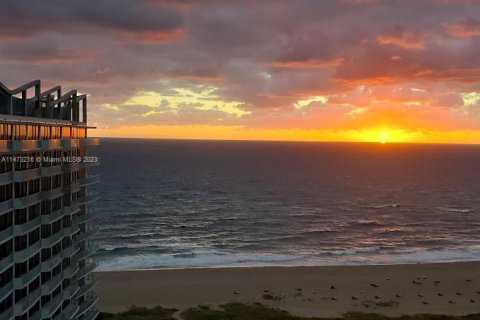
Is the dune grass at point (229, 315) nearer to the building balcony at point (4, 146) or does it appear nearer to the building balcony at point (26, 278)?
the building balcony at point (26, 278)

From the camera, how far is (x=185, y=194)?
15000cm

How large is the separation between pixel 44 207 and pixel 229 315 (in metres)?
24.7

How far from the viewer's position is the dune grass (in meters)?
48.8

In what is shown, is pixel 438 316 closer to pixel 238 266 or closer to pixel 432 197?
pixel 238 266

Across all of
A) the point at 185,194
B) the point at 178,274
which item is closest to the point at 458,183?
the point at 185,194

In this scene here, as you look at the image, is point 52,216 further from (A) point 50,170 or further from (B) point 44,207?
(A) point 50,170

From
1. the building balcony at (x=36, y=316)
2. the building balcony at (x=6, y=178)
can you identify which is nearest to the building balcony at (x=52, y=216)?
the building balcony at (x=6, y=178)

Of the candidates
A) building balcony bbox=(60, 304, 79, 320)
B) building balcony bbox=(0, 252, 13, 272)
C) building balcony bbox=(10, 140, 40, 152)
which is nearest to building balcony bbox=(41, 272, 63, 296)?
building balcony bbox=(60, 304, 79, 320)

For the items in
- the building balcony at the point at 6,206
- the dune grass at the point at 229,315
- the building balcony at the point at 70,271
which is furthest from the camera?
the dune grass at the point at 229,315

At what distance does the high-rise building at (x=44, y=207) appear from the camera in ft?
87.4

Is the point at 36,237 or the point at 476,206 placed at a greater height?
the point at 36,237

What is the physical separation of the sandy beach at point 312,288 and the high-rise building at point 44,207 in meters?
18.1

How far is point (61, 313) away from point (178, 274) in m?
33.8

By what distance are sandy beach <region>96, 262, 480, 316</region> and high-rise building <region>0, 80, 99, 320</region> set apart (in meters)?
18.1
